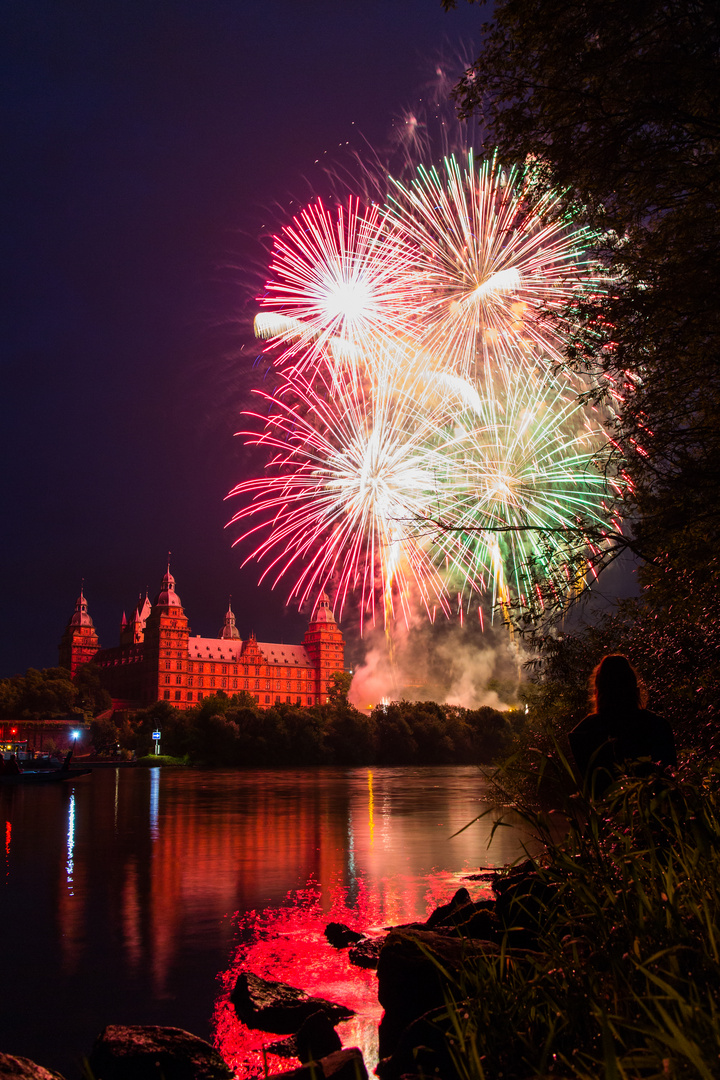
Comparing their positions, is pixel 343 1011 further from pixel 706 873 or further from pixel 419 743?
pixel 419 743

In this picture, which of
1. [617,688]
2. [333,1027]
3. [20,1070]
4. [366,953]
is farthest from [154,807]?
[617,688]

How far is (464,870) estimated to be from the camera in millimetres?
16594

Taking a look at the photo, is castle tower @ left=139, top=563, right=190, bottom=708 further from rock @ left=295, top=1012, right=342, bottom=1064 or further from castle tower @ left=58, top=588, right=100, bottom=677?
rock @ left=295, top=1012, right=342, bottom=1064

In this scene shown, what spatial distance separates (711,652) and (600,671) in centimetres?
521

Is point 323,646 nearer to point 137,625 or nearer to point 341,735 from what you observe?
point 137,625

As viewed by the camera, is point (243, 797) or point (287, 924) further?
point (243, 797)

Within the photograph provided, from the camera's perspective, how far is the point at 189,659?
518 feet

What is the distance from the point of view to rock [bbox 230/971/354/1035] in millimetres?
7055

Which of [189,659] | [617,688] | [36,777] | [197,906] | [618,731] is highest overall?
[189,659]

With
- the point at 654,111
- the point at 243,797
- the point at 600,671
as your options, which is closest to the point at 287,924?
the point at 600,671

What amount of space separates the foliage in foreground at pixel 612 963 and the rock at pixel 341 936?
6.13m

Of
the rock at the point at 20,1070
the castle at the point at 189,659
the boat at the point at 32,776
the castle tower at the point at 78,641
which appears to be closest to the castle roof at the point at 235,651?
the castle at the point at 189,659

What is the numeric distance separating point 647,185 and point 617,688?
5812 millimetres

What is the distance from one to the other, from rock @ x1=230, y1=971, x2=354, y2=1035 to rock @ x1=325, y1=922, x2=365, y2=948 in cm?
240
